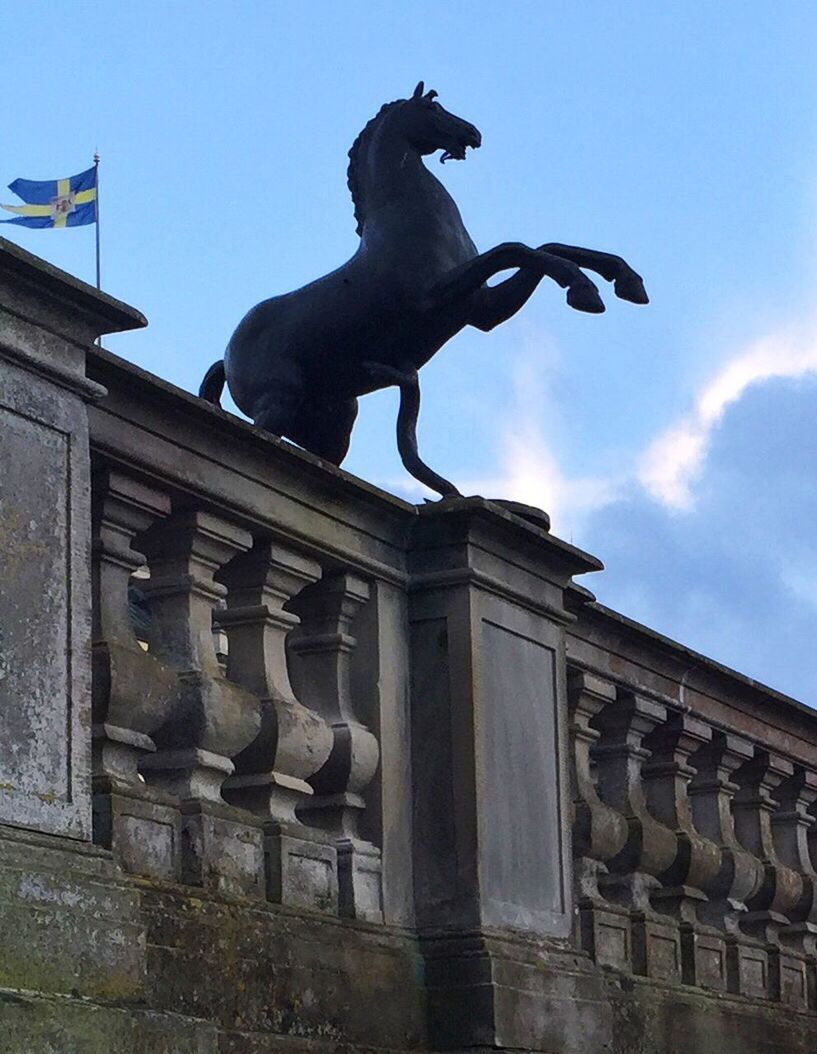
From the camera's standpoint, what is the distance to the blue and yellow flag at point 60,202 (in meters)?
28.1

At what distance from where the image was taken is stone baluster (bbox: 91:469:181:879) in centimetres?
605

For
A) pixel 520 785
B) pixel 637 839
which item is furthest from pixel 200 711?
pixel 637 839

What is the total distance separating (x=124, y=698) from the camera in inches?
241

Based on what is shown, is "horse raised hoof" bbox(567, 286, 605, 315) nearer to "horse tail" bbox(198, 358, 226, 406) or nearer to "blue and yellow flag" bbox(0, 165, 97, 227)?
"horse tail" bbox(198, 358, 226, 406)

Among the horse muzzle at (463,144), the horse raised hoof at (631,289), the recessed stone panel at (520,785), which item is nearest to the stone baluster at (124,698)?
the recessed stone panel at (520,785)

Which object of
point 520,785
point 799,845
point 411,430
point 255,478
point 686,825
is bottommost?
point 520,785

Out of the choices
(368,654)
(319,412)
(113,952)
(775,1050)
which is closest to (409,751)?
(368,654)

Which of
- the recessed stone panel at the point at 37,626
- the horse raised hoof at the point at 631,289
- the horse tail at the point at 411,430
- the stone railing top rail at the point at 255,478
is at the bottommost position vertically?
the recessed stone panel at the point at 37,626

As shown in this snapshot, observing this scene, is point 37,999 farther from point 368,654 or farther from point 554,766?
point 554,766

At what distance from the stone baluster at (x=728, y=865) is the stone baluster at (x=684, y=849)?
98 millimetres

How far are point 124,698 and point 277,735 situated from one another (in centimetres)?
73

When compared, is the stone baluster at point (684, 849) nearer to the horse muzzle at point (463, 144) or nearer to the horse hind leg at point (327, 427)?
the horse hind leg at point (327, 427)

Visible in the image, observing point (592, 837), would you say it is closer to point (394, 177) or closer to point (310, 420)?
point (310, 420)

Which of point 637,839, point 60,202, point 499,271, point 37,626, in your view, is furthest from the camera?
point 60,202
